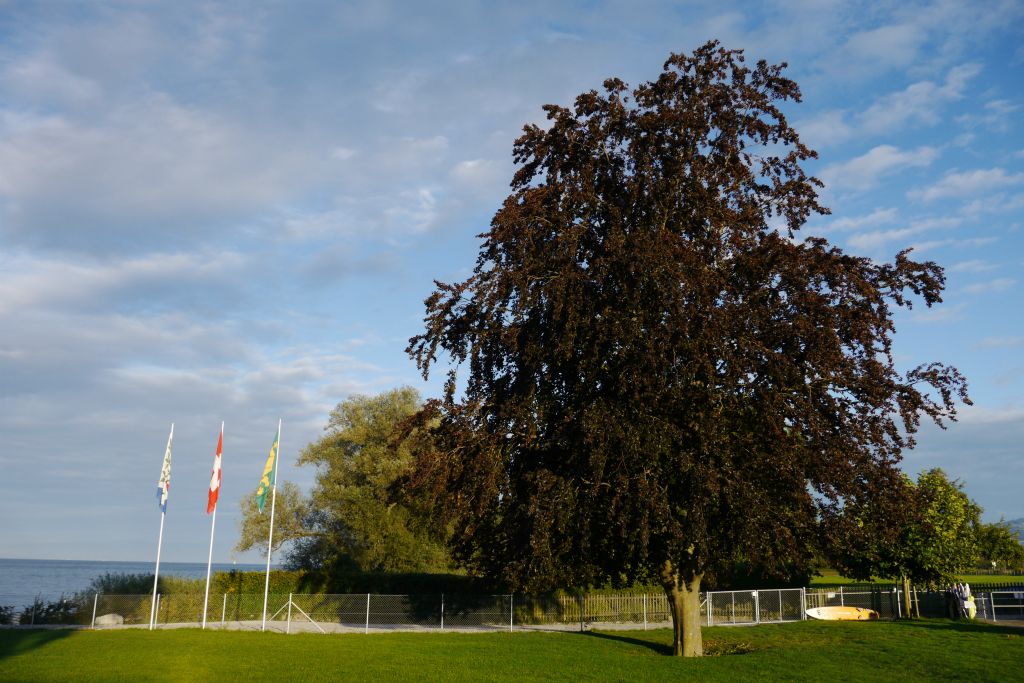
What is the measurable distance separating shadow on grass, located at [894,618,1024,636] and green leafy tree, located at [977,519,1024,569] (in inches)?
1678

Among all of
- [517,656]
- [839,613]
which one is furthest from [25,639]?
[839,613]

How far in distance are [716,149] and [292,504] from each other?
34682mm

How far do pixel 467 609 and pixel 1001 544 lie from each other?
58.6 m

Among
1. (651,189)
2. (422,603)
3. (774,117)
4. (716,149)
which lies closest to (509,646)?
(422,603)

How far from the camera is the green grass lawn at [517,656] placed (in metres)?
17.7

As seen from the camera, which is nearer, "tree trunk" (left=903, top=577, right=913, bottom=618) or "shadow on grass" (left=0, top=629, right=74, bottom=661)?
"shadow on grass" (left=0, top=629, right=74, bottom=661)

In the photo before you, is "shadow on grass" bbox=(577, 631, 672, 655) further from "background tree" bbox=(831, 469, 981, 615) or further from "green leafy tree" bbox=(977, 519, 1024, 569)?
"green leafy tree" bbox=(977, 519, 1024, 569)

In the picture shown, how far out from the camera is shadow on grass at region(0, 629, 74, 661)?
22.3 meters

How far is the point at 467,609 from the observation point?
32.1 metres

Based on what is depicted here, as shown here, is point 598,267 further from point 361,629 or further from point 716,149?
point 361,629

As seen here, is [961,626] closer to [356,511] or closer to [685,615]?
[685,615]

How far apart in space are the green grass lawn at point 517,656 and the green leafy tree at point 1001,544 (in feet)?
155

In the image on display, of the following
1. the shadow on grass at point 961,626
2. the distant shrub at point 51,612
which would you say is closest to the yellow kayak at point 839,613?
Answer: the shadow on grass at point 961,626

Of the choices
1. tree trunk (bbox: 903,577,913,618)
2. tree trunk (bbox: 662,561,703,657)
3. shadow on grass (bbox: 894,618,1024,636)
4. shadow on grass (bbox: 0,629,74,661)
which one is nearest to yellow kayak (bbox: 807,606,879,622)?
tree trunk (bbox: 903,577,913,618)
